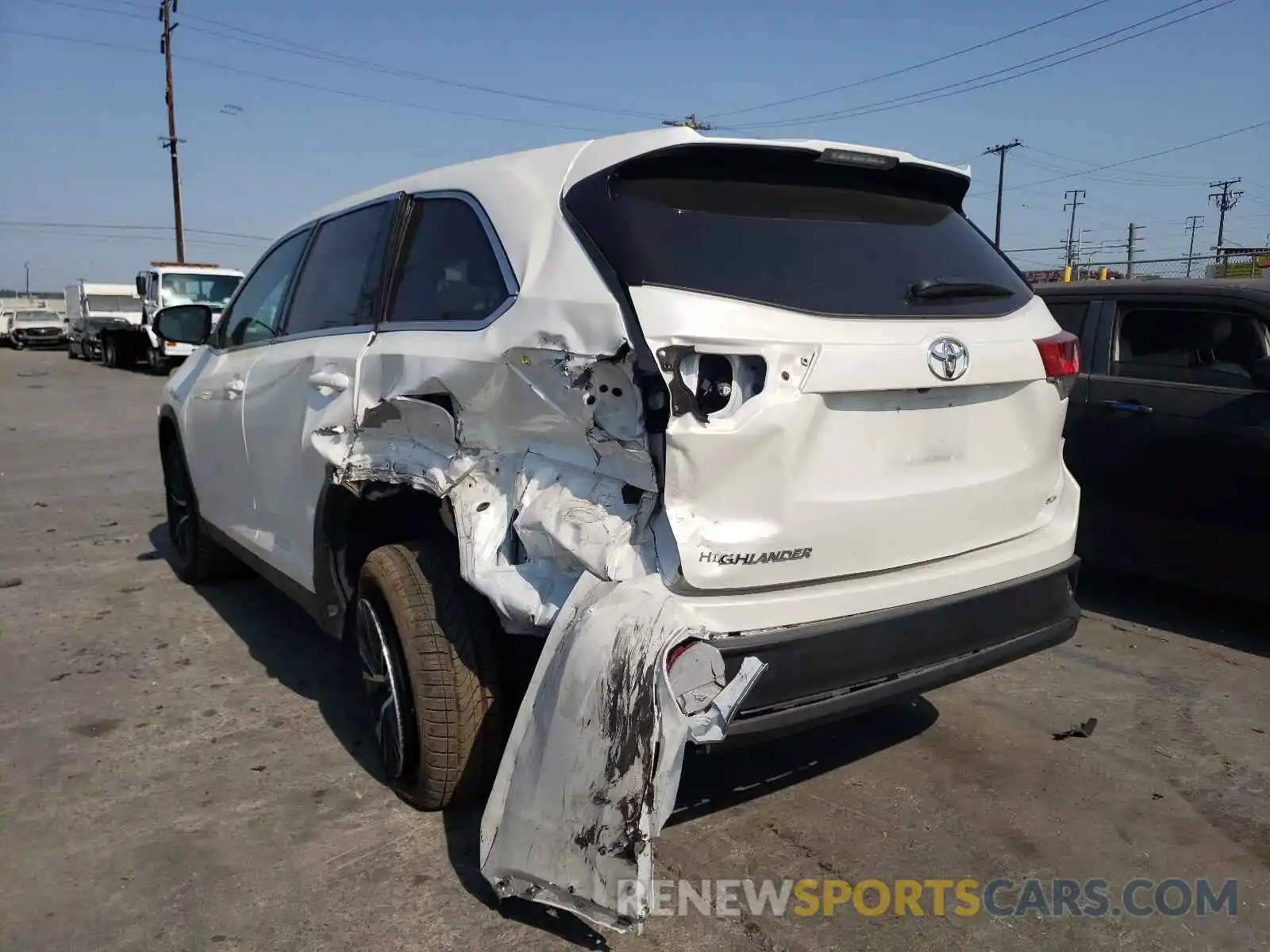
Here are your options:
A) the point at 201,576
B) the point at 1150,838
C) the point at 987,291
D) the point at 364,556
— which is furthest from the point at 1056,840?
the point at 201,576

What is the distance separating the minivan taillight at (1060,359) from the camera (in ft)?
9.85

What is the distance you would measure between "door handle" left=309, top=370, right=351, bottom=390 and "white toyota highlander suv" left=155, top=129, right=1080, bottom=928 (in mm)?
15

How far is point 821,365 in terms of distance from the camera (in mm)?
2441

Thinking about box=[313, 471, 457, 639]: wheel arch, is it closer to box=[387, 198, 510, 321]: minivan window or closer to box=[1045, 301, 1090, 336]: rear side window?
box=[387, 198, 510, 321]: minivan window

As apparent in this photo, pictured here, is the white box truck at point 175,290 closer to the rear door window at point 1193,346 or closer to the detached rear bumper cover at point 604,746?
the rear door window at point 1193,346

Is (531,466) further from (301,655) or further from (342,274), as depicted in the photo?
(301,655)

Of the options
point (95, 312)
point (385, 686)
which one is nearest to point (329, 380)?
point (385, 686)

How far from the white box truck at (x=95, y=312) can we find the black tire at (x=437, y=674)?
26.9 metres

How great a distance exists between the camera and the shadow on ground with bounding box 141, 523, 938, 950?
8.93ft

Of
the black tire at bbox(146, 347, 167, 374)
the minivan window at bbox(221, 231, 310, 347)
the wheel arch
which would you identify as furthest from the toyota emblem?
the black tire at bbox(146, 347, 167, 374)

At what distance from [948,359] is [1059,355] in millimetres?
571

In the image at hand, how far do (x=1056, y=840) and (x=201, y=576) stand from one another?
449cm

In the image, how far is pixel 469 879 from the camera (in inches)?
109

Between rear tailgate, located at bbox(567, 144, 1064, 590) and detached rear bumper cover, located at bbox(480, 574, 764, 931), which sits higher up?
rear tailgate, located at bbox(567, 144, 1064, 590)
